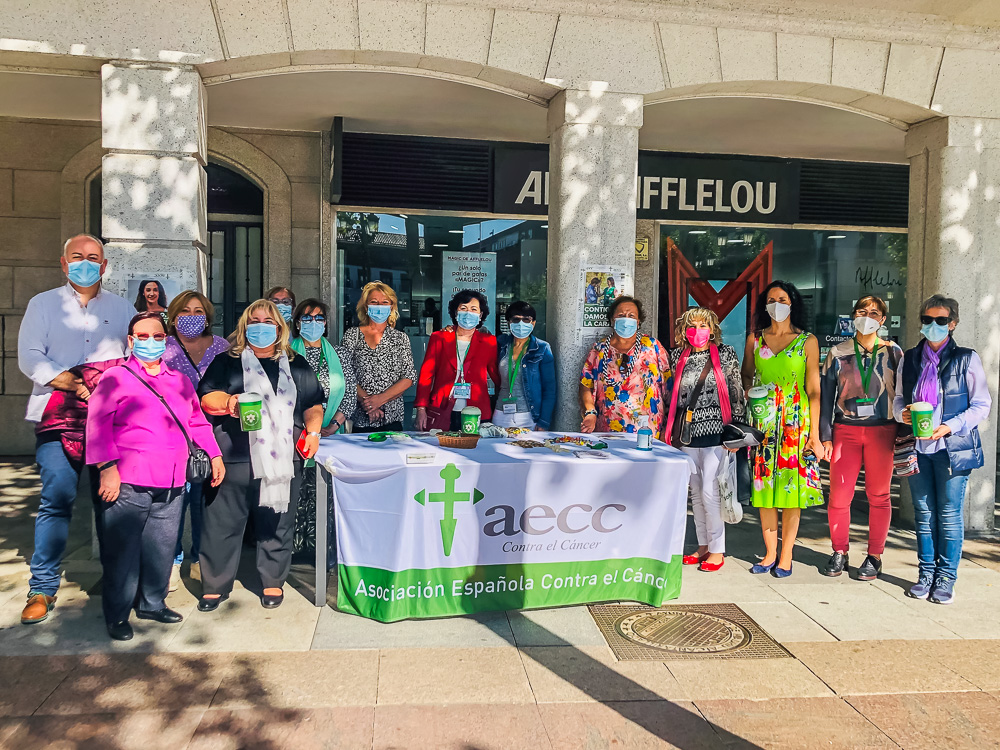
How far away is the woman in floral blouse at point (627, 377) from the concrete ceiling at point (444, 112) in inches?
113

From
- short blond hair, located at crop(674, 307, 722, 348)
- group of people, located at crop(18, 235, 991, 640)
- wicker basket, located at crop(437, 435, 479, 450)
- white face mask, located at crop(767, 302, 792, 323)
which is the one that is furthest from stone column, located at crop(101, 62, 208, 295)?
white face mask, located at crop(767, 302, 792, 323)

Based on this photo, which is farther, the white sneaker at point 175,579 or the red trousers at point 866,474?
the red trousers at point 866,474

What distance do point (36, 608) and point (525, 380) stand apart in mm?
3368

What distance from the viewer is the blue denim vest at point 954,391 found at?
4.91 m

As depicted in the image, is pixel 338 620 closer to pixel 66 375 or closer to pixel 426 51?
pixel 66 375

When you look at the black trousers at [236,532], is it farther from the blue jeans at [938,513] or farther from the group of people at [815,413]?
the blue jeans at [938,513]

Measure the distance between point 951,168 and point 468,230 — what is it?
201 inches

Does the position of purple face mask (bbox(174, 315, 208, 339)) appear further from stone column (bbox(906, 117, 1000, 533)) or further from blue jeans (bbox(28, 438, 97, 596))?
stone column (bbox(906, 117, 1000, 533))

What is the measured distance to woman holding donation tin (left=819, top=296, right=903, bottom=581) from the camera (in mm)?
5203

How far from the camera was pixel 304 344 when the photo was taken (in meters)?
5.41

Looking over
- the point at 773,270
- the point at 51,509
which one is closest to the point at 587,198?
the point at 51,509

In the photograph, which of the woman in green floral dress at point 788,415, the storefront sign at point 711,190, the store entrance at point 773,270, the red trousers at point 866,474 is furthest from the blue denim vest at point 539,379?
the store entrance at point 773,270

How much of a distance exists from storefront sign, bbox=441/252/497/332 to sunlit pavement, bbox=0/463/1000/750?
17.5 feet

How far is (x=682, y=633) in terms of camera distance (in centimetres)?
443
